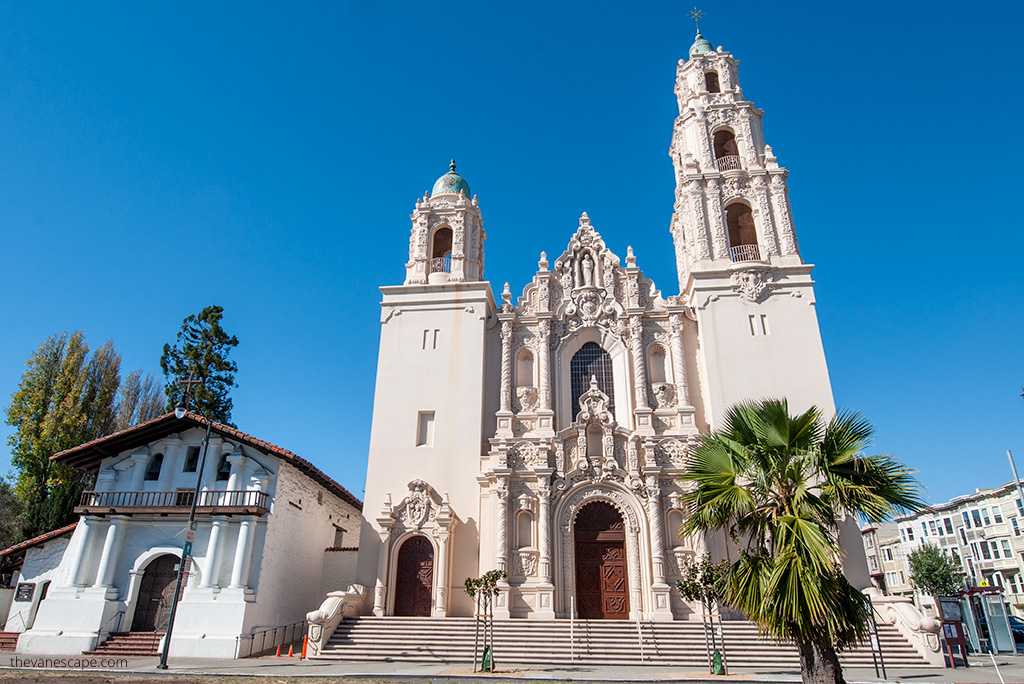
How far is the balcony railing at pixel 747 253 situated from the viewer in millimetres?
29484

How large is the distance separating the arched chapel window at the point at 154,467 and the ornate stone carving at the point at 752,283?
1002 inches

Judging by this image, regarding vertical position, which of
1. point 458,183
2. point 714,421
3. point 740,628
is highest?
point 458,183

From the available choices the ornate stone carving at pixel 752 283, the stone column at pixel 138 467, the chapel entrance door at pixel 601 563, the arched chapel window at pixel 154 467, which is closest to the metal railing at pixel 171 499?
the stone column at pixel 138 467

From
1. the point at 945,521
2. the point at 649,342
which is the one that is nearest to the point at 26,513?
the point at 649,342

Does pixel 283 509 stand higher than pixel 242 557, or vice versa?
pixel 283 509

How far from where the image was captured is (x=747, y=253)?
29797mm

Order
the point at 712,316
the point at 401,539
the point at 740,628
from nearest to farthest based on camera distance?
1. the point at 740,628
2. the point at 401,539
3. the point at 712,316

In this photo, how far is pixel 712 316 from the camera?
27.6m

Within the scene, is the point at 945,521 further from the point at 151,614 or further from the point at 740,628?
the point at 151,614

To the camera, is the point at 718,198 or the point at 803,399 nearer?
the point at 803,399

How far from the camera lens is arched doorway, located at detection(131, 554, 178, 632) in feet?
73.2

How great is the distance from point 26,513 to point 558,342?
2681 centimetres

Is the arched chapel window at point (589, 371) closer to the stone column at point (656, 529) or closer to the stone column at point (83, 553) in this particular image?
the stone column at point (656, 529)

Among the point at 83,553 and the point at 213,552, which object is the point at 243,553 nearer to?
the point at 213,552
